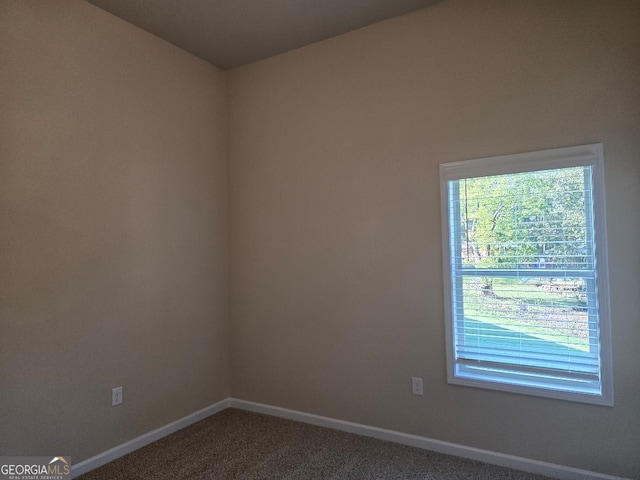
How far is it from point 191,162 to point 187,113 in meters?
0.40

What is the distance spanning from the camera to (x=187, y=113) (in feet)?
10.8

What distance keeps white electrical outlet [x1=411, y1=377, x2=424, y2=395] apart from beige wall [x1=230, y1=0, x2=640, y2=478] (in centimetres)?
5

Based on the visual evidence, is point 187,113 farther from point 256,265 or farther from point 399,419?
point 399,419

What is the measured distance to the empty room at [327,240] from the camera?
2.25 m

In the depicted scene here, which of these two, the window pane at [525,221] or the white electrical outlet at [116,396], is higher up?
the window pane at [525,221]

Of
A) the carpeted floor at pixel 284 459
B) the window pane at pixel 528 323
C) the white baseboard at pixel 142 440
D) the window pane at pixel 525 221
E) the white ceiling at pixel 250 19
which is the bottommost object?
the carpeted floor at pixel 284 459

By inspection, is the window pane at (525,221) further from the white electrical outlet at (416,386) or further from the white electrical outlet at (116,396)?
the white electrical outlet at (116,396)

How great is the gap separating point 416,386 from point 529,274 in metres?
1.05

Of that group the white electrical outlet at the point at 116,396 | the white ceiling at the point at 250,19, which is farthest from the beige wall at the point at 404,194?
the white electrical outlet at the point at 116,396

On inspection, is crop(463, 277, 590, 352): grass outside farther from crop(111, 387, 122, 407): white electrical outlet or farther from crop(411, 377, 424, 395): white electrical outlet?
crop(111, 387, 122, 407): white electrical outlet

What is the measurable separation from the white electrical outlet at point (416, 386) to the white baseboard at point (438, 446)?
0.30 metres

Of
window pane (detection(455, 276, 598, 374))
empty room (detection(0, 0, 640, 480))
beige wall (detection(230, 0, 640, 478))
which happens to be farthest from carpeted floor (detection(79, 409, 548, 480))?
window pane (detection(455, 276, 598, 374))

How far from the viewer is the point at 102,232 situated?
2.65 metres

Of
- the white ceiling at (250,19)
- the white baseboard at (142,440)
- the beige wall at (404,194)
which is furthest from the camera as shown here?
the white ceiling at (250,19)
